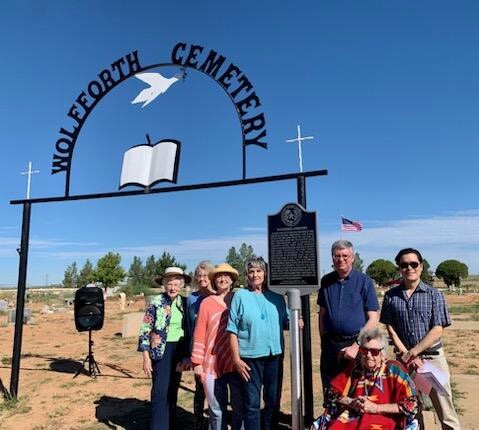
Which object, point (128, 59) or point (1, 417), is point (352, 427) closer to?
point (1, 417)

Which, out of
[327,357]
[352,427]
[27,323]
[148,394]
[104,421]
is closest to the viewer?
[352,427]

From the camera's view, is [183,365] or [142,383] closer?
[183,365]

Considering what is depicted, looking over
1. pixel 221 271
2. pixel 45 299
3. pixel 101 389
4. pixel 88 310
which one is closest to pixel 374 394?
pixel 221 271

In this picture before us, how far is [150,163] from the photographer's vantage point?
20.8 feet

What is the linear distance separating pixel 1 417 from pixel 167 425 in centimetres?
263

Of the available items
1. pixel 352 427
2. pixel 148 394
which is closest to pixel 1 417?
pixel 148 394

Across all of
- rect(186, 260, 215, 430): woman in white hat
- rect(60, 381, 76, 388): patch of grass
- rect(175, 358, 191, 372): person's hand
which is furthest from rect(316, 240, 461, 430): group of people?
rect(60, 381, 76, 388): patch of grass

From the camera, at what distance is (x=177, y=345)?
4527mm

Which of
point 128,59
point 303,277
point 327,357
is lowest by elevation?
point 327,357

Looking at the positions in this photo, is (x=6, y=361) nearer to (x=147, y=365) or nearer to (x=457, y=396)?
(x=147, y=365)

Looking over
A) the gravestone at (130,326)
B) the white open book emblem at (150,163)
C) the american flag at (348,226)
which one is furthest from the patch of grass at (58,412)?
the american flag at (348,226)

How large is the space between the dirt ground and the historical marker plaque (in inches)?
65.0

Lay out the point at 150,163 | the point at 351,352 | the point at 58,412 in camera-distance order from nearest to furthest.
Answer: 1. the point at 351,352
2. the point at 58,412
3. the point at 150,163

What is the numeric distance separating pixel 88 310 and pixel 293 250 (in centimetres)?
503
